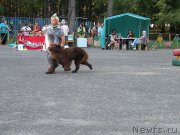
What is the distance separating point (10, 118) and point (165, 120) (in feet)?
7.77

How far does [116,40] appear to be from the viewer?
31.6 metres

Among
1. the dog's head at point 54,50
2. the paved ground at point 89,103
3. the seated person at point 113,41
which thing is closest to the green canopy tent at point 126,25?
the seated person at point 113,41

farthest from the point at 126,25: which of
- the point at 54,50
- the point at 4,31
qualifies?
the point at 54,50

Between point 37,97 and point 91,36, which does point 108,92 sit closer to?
point 37,97

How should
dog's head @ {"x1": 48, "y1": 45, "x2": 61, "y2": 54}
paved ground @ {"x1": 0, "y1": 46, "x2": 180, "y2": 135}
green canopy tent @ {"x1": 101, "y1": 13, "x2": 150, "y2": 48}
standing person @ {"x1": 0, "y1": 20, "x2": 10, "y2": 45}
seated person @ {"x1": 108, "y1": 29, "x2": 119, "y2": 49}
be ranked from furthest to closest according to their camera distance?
green canopy tent @ {"x1": 101, "y1": 13, "x2": 150, "y2": 48} → standing person @ {"x1": 0, "y1": 20, "x2": 10, "y2": 45} → seated person @ {"x1": 108, "y1": 29, "x2": 119, "y2": 49} → dog's head @ {"x1": 48, "y1": 45, "x2": 61, "y2": 54} → paved ground @ {"x1": 0, "y1": 46, "x2": 180, "y2": 135}

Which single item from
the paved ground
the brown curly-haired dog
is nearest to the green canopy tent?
the brown curly-haired dog

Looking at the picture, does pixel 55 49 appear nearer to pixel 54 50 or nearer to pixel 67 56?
pixel 54 50

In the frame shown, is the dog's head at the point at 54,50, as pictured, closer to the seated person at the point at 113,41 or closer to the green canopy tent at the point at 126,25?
the seated person at the point at 113,41

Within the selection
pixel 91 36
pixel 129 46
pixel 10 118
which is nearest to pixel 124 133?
pixel 10 118

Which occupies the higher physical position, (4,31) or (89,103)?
(4,31)

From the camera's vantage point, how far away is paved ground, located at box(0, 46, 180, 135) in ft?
22.8

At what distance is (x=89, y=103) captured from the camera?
9.02 meters

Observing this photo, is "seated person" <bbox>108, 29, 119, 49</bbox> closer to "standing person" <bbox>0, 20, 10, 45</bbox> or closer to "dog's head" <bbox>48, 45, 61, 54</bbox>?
"standing person" <bbox>0, 20, 10, 45</bbox>

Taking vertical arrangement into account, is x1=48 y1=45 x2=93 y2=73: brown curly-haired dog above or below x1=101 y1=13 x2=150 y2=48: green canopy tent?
below
